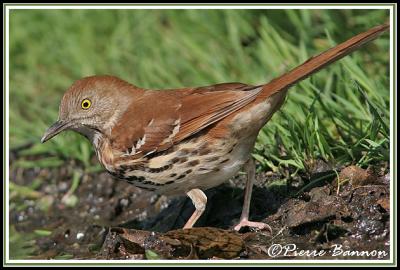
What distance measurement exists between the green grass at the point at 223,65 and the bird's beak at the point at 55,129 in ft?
4.70

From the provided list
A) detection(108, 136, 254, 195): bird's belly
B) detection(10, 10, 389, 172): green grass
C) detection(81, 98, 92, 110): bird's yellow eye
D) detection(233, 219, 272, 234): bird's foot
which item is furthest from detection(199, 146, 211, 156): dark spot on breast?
detection(81, 98, 92, 110): bird's yellow eye

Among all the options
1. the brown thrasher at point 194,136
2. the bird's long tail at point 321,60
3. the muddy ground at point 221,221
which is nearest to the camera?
the bird's long tail at point 321,60

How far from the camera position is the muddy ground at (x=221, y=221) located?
511 cm

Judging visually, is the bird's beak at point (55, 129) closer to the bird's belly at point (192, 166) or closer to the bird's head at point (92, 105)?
the bird's head at point (92, 105)

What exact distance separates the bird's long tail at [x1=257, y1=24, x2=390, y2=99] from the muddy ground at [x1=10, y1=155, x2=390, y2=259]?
0.84 metres

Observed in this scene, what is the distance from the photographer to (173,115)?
5.63 metres

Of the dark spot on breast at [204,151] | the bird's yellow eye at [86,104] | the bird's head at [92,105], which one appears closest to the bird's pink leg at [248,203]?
the dark spot on breast at [204,151]

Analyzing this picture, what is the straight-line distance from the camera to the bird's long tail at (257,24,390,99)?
4891 millimetres

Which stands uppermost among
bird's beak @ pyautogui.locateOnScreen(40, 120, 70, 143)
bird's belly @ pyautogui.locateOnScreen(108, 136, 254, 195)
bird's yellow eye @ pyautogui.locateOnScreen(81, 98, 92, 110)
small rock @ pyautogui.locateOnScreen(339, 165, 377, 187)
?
bird's yellow eye @ pyautogui.locateOnScreen(81, 98, 92, 110)

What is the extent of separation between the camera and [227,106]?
5355 millimetres

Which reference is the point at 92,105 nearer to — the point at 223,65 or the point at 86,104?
the point at 86,104

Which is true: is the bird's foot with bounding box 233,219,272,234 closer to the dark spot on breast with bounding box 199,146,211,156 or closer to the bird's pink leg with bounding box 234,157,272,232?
the bird's pink leg with bounding box 234,157,272,232

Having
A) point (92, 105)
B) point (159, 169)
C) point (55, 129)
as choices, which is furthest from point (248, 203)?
point (55, 129)

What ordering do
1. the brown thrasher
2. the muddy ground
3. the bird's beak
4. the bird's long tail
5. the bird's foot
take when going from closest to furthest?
1. the bird's long tail
2. the muddy ground
3. the brown thrasher
4. the bird's foot
5. the bird's beak
